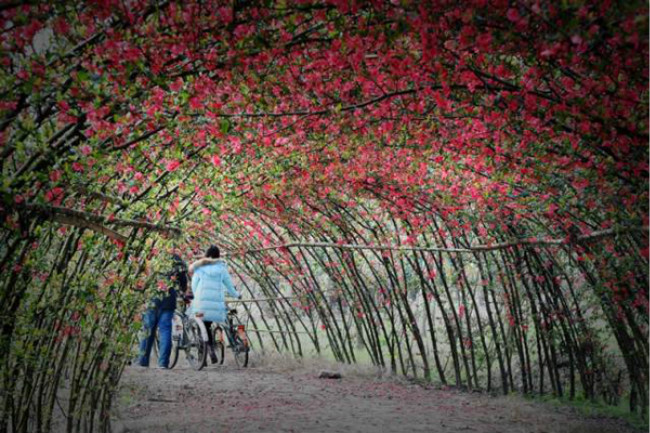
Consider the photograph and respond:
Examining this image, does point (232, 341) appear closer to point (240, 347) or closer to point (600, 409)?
point (240, 347)

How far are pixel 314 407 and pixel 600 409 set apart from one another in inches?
99.4

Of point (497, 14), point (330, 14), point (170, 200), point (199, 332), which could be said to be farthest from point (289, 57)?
point (199, 332)

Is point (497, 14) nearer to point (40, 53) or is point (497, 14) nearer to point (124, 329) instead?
point (40, 53)

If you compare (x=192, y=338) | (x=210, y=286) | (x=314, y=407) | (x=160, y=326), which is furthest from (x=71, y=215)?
(x=192, y=338)

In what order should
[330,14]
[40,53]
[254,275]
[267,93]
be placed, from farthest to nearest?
[254,275] → [267,93] → [330,14] → [40,53]

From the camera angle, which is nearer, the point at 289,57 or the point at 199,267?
the point at 289,57

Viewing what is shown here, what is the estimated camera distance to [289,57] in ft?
10.4

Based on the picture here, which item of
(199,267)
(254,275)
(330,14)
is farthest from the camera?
(254,275)

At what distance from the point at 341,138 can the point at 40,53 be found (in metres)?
2.57

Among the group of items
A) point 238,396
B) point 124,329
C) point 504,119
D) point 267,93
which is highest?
point 267,93

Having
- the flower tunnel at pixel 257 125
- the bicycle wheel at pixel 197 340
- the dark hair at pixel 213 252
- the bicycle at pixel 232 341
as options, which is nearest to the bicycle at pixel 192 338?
the bicycle wheel at pixel 197 340

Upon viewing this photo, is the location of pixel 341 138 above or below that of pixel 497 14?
above

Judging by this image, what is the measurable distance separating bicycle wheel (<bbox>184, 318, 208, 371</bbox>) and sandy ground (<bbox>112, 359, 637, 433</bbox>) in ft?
0.85

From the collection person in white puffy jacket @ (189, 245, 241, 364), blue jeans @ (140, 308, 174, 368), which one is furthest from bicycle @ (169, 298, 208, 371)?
blue jeans @ (140, 308, 174, 368)
